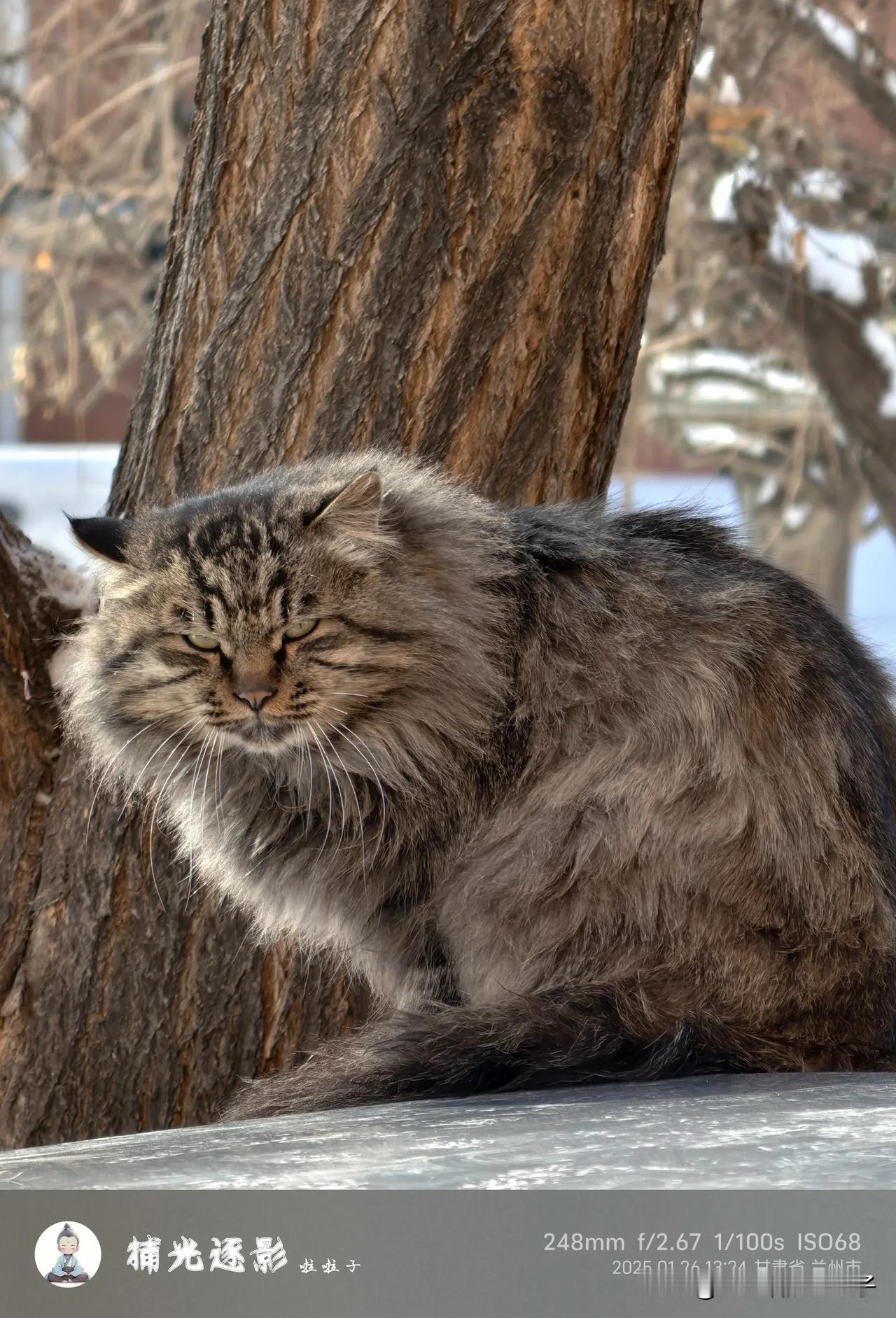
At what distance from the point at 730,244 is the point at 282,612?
5285 millimetres

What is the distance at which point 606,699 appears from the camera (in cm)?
276

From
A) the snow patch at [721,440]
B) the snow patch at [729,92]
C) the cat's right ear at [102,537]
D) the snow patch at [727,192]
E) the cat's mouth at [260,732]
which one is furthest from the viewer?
the snow patch at [721,440]

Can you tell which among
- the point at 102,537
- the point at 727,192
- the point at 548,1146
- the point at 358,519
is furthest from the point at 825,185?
the point at 548,1146

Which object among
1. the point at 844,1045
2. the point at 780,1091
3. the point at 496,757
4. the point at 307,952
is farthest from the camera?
the point at 307,952

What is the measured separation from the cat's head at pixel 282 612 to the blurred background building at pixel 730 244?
10.4ft

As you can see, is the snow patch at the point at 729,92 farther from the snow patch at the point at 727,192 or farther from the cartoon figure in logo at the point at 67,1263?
the cartoon figure in logo at the point at 67,1263

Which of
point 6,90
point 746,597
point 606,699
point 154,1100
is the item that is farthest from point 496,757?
point 6,90

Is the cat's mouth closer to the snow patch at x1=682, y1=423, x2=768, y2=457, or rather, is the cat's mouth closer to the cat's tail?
the cat's tail

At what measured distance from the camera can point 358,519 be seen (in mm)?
2770

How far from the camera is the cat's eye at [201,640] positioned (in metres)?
2.78

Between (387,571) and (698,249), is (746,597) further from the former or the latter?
(698,249)

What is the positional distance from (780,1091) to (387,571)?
3.98 feet

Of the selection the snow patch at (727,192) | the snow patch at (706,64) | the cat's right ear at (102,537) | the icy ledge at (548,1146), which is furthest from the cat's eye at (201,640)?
the snow patch at (706,64)

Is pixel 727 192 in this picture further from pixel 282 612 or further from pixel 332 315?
pixel 282 612
